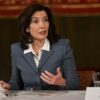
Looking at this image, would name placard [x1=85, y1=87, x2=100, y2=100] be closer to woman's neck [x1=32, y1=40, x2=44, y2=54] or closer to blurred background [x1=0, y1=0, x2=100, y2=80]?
woman's neck [x1=32, y1=40, x2=44, y2=54]

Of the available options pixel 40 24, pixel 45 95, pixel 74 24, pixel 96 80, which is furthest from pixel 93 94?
pixel 74 24

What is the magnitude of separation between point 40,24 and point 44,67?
275 mm

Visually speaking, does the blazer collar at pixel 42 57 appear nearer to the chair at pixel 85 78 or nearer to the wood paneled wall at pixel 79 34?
the chair at pixel 85 78

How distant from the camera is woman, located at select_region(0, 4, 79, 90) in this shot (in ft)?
7.18

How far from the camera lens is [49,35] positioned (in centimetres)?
232

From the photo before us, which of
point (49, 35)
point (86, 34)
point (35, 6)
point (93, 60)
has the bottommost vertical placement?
point (93, 60)

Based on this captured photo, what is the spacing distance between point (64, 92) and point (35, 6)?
2.18ft

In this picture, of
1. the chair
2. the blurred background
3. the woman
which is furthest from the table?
the blurred background

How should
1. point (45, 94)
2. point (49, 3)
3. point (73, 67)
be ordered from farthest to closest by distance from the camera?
point (49, 3) < point (73, 67) < point (45, 94)

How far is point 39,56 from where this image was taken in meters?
2.23

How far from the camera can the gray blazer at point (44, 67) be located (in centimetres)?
218

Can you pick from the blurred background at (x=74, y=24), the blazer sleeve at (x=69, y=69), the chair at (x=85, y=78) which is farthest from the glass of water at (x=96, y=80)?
the blurred background at (x=74, y=24)

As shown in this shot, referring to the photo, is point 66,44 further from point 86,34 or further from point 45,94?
point 86,34

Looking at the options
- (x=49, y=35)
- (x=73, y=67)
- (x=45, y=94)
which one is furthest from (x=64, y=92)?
(x=49, y=35)
